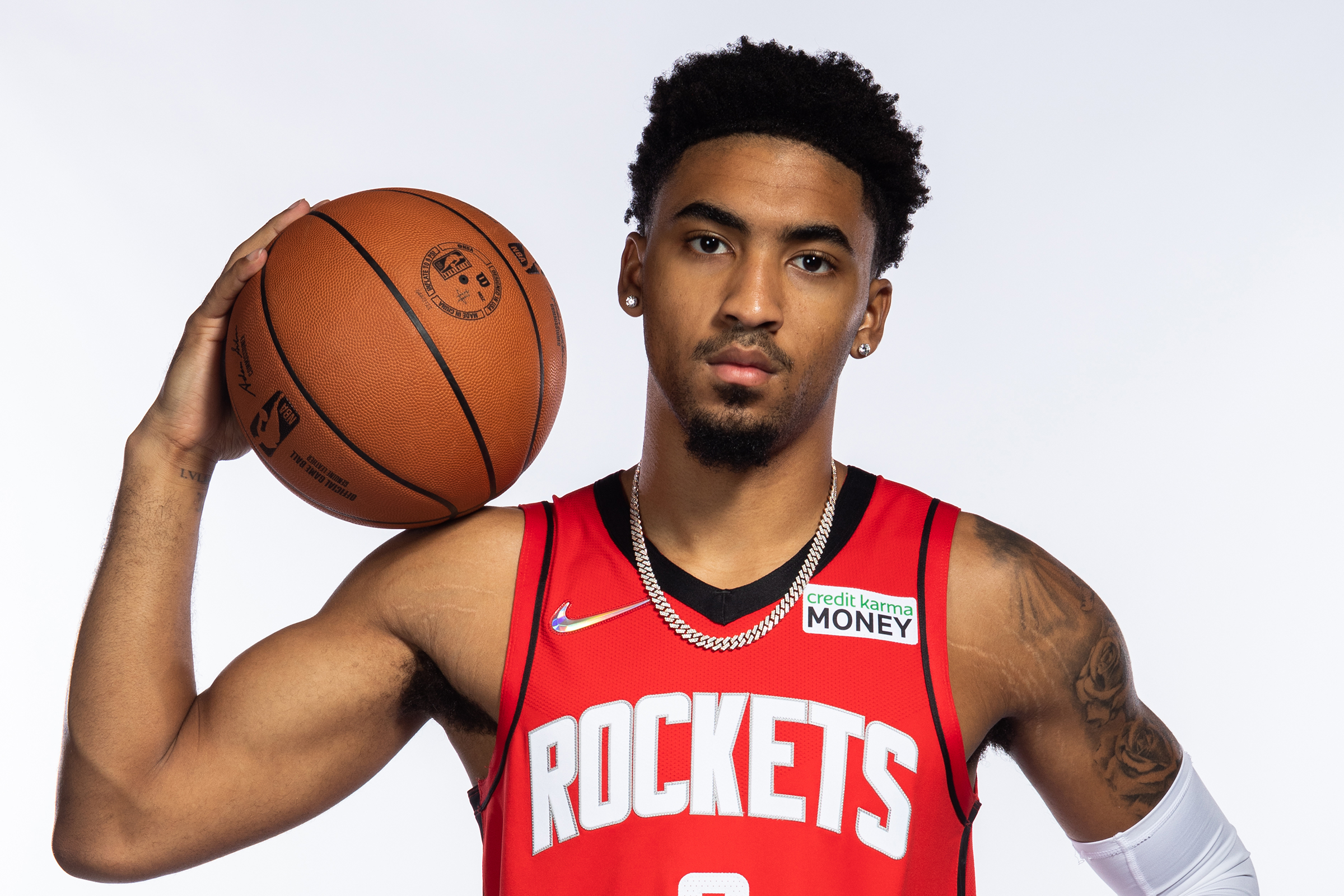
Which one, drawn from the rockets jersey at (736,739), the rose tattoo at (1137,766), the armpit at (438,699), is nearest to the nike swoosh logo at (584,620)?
the rockets jersey at (736,739)

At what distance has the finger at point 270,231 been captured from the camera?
2156 mm

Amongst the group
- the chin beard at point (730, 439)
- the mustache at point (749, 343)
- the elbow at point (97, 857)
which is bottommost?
the elbow at point (97, 857)

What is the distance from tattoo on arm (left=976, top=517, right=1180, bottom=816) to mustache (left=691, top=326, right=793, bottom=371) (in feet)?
1.83

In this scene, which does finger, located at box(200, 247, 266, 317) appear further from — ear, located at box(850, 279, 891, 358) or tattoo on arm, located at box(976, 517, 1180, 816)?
tattoo on arm, located at box(976, 517, 1180, 816)

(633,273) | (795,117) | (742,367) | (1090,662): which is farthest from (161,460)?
(1090,662)

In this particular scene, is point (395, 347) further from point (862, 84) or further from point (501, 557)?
point (862, 84)

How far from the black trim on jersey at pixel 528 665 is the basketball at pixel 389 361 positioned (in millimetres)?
242

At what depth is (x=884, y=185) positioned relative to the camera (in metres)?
2.43

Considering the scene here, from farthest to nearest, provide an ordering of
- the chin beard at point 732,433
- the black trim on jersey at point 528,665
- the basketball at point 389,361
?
the black trim on jersey at point 528,665, the chin beard at point 732,433, the basketball at point 389,361

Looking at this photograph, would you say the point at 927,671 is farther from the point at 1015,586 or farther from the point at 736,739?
the point at 736,739

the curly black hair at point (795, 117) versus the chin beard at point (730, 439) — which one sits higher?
the curly black hair at point (795, 117)

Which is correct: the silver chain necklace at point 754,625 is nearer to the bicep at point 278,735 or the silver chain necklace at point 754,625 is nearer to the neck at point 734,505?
the neck at point 734,505

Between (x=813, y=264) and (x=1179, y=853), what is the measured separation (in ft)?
4.37

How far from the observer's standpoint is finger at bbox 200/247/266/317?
213 cm
